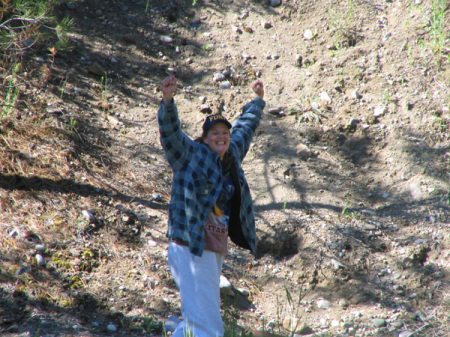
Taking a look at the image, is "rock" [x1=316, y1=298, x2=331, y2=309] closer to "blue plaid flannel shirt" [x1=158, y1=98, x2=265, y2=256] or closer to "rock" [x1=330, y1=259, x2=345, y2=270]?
"rock" [x1=330, y1=259, x2=345, y2=270]

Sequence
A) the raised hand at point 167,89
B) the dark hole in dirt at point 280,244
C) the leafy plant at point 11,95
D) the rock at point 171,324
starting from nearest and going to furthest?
the raised hand at point 167,89, the rock at point 171,324, the dark hole in dirt at point 280,244, the leafy plant at point 11,95

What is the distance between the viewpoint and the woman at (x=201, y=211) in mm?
2652

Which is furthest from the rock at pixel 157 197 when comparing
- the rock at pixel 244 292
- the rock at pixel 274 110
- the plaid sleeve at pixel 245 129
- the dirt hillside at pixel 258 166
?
the rock at pixel 274 110

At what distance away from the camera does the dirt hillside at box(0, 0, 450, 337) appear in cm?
380

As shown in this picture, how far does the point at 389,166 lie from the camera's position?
4.89 metres

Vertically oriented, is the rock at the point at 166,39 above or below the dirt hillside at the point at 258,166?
above

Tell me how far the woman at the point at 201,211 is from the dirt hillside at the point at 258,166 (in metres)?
0.32

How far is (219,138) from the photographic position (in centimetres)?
296

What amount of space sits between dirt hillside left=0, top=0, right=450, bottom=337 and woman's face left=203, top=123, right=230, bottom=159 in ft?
3.43

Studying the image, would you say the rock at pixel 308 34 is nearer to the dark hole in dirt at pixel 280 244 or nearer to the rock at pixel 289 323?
the dark hole in dirt at pixel 280 244

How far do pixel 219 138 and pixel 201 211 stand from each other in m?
0.48

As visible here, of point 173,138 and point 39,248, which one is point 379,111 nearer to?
point 173,138

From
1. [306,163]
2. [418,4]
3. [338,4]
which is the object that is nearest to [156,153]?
[306,163]

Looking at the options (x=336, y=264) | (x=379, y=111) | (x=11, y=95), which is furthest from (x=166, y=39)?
(x=336, y=264)
